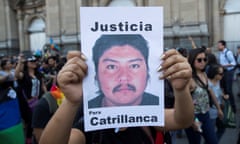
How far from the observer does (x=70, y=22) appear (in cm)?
2050

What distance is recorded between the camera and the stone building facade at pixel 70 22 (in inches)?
661

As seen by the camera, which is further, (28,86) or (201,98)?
(28,86)

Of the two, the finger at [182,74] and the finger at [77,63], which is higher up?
the finger at [77,63]

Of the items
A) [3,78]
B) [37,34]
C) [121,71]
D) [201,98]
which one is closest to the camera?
[121,71]

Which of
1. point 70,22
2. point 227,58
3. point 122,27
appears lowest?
point 227,58

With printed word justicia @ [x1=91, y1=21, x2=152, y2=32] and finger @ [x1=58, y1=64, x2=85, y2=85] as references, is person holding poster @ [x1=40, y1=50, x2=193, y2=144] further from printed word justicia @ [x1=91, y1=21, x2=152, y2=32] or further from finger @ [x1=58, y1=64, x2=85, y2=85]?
printed word justicia @ [x1=91, y1=21, x2=152, y2=32]

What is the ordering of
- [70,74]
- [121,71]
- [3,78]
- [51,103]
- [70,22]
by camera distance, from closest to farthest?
[70,74], [121,71], [51,103], [3,78], [70,22]

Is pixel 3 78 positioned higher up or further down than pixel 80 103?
further down

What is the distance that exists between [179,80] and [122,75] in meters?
0.31

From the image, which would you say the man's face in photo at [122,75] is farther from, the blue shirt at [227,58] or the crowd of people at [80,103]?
the blue shirt at [227,58]

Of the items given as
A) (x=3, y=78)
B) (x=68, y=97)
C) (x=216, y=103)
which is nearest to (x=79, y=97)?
(x=68, y=97)

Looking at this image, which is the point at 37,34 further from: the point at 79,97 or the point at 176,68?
the point at 176,68

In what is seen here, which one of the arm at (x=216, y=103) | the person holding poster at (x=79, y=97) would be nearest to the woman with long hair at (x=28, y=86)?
the arm at (x=216, y=103)

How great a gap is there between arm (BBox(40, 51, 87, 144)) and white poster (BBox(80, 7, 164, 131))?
0.16 ft
